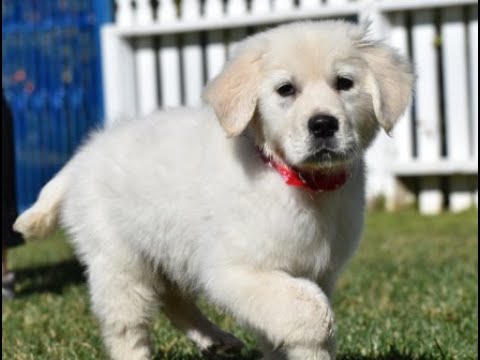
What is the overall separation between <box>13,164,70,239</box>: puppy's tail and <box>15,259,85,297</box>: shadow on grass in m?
2.23

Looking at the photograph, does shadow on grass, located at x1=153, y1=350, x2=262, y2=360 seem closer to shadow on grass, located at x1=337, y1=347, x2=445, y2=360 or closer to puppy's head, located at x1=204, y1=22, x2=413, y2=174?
shadow on grass, located at x1=337, y1=347, x2=445, y2=360

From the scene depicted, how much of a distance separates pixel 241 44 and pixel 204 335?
1.48 m

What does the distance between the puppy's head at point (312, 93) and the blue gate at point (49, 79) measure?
7828 millimetres

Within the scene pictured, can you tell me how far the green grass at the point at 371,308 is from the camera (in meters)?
4.86

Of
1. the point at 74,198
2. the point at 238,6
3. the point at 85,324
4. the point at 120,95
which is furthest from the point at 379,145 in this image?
the point at 74,198

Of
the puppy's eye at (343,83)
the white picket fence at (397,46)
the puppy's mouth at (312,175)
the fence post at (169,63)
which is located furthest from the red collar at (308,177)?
the fence post at (169,63)

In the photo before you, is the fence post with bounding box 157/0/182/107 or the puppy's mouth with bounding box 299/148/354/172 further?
the fence post with bounding box 157/0/182/107

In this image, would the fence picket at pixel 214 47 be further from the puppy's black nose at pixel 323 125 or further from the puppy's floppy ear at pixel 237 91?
the puppy's black nose at pixel 323 125

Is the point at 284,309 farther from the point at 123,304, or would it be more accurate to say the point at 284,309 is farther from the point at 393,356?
the point at 393,356

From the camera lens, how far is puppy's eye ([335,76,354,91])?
3.74 m

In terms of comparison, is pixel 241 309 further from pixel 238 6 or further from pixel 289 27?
pixel 238 6

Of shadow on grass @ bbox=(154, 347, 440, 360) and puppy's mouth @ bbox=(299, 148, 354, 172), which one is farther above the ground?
puppy's mouth @ bbox=(299, 148, 354, 172)

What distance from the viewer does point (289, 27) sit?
391cm

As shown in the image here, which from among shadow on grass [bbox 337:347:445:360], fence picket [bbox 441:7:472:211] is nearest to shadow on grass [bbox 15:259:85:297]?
shadow on grass [bbox 337:347:445:360]
